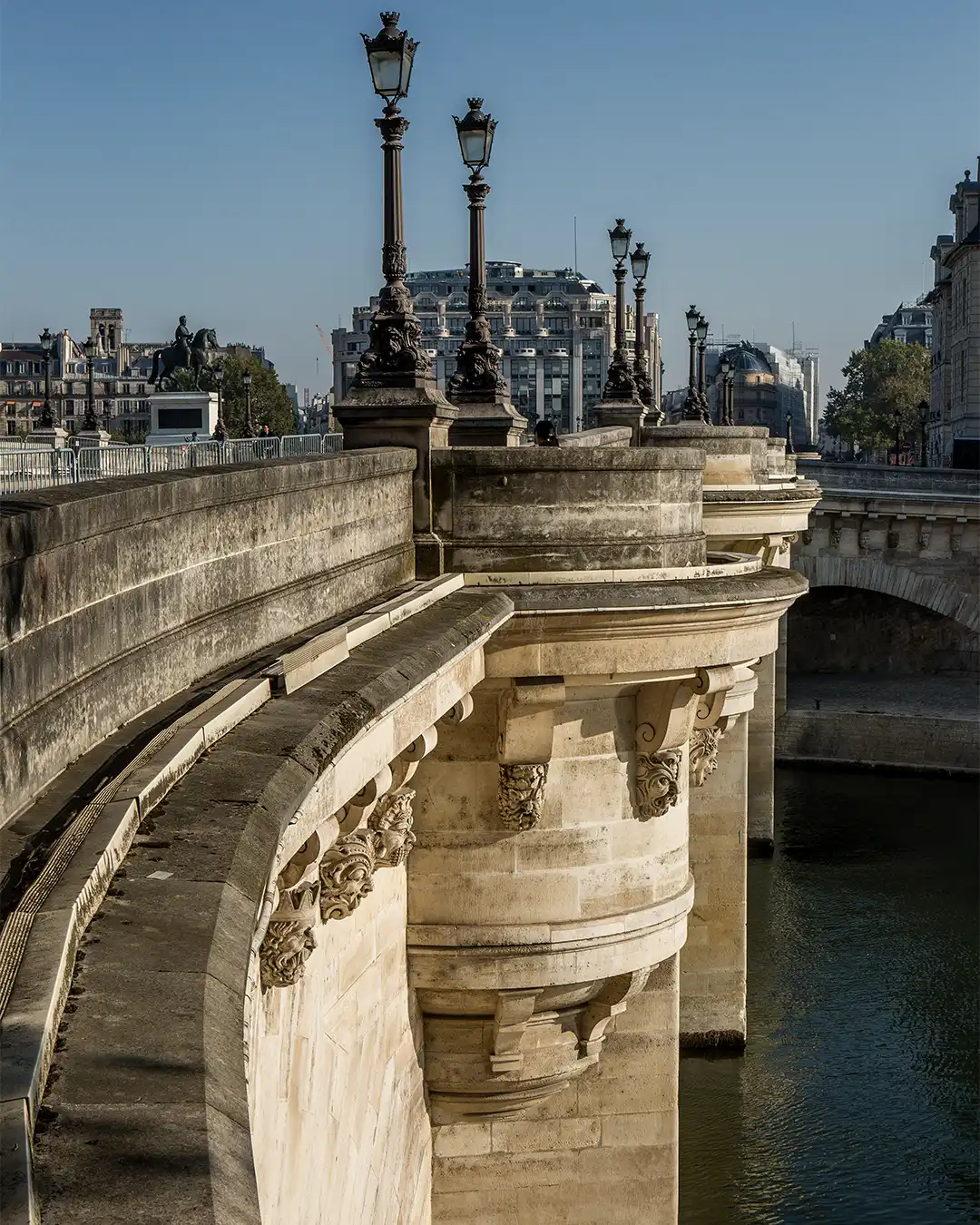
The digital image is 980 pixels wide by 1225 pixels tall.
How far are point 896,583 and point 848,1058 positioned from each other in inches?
944

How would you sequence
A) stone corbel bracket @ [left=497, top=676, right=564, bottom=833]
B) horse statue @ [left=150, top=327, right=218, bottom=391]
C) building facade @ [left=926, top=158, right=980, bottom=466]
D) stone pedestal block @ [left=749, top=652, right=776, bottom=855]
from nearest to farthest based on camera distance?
stone corbel bracket @ [left=497, top=676, right=564, bottom=833] < stone pedestal block @ [left=749, top=652, right=776, bottom=855] < horse statue @ [left=150, top=327, right=218, bottom=391] < building facade @ [left=926, top=158, right=980, bottom=466]

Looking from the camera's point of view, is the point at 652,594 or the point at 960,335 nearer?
the point at 652,594

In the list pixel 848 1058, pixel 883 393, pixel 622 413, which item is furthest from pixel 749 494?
pixel 883 393

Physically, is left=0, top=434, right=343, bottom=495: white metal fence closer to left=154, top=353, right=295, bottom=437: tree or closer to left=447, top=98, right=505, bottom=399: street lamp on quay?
left=447, top=98, right=505, bottom=399: street lamp on quay

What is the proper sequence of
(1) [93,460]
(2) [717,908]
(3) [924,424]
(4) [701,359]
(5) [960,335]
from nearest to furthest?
1. (2) [717,908]
2. (1) [93,460]
3. (4) [701,359]
4. (3) [924,424]
5. (5) [960,335]

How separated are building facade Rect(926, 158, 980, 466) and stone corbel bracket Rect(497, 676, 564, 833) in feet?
219

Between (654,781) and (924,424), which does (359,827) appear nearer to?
(654,781)

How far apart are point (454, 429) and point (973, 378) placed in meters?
64.3

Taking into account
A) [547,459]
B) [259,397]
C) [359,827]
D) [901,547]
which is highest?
[259,397]

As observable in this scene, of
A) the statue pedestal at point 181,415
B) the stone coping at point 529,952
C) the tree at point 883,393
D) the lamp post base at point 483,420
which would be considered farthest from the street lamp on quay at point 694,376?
the tree at point 883,393

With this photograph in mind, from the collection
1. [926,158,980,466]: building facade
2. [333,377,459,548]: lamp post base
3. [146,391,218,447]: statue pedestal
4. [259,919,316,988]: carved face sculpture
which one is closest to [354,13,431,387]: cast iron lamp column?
[333,377,459,548]: lamp post base

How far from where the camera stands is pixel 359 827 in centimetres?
757

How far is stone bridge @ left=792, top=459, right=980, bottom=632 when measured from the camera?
138 feet

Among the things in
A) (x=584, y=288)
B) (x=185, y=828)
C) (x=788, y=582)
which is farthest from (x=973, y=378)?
(x=584, y=288)
